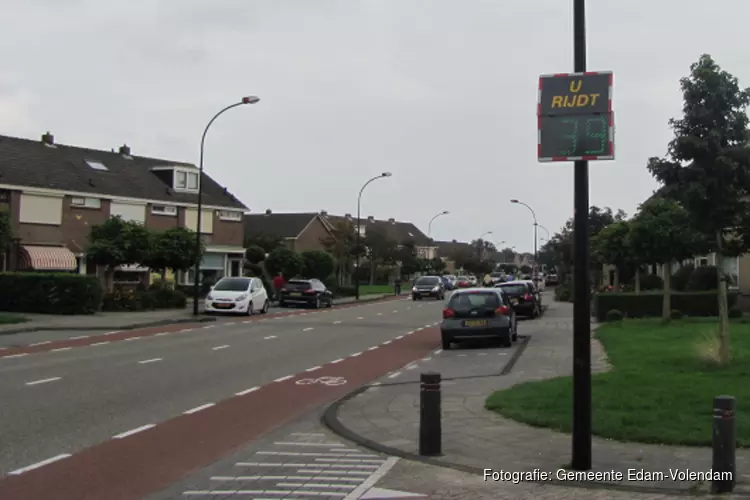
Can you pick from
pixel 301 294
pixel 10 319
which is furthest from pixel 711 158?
pixel 301 294

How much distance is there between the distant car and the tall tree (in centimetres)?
2135

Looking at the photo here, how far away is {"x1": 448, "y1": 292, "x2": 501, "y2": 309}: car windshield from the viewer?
19500 mm

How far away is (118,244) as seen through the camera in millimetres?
33094

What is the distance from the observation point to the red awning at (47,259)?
3619cm

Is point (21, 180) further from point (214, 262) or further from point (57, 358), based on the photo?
point (57, 358)

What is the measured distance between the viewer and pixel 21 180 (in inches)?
1463

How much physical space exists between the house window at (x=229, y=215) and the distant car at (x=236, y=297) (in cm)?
1627

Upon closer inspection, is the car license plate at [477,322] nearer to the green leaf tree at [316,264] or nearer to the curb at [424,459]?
the curb at [424,459]

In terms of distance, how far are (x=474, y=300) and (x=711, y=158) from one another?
25.0 ft

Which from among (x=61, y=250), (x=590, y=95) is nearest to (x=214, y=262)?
(x=61, y=250)

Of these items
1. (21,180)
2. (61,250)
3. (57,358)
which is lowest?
(57,358)

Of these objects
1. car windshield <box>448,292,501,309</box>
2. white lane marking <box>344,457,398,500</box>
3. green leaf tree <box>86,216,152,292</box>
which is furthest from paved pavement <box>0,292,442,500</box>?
green leaf tree <box>86,216,152,292</box>

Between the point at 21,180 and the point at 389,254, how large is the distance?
4838 cm

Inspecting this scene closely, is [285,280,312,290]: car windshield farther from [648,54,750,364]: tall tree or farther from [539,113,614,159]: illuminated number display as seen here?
[539,113,614,159]: illuminated number display
